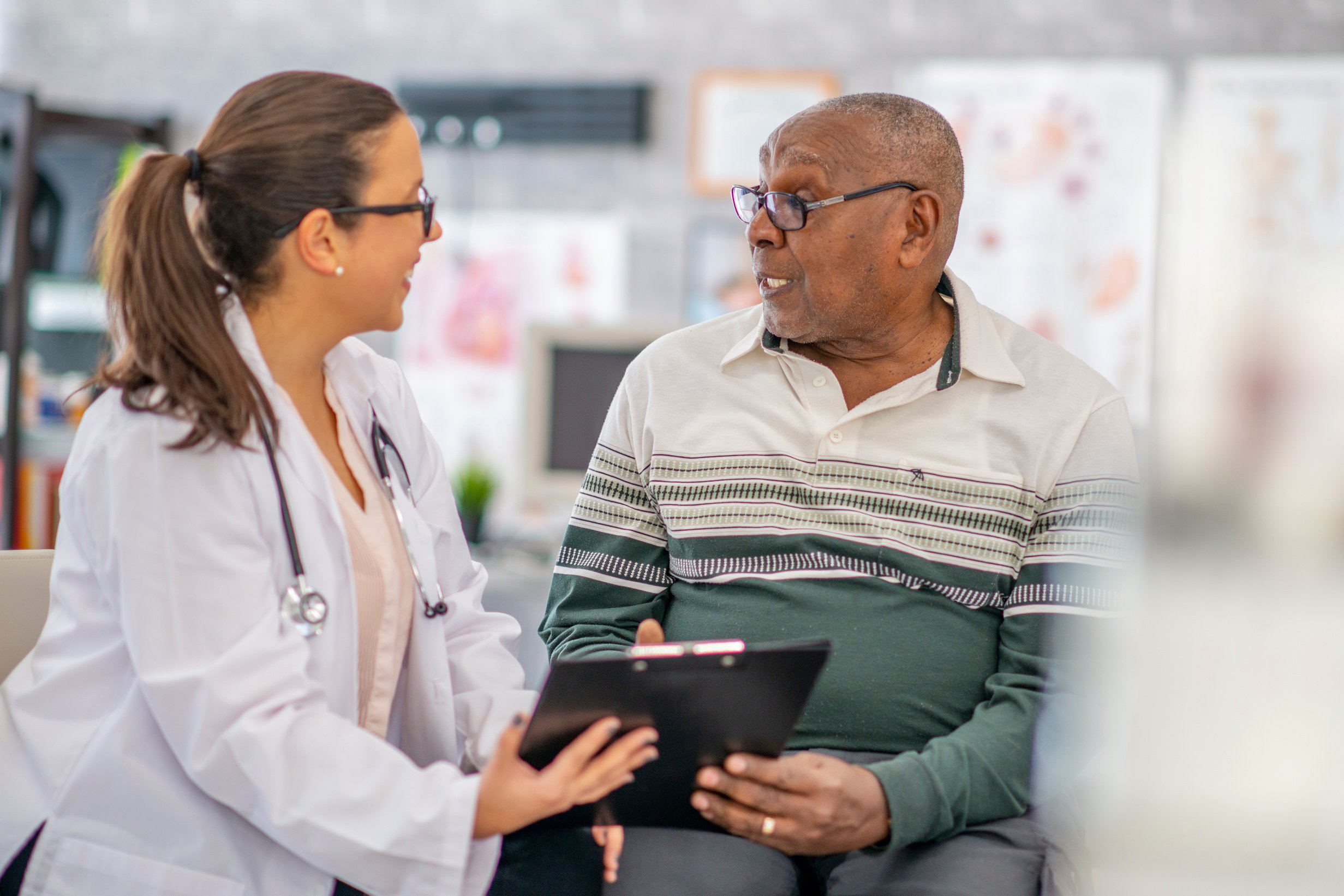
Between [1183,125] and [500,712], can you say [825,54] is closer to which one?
[1183,125]

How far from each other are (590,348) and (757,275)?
4.02 feet

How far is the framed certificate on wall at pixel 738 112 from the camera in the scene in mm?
3463

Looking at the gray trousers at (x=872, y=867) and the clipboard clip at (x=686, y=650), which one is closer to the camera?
the clipboard clip at (x=686, y=650)

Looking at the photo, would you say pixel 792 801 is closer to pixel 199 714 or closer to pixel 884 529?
pixel 884 529

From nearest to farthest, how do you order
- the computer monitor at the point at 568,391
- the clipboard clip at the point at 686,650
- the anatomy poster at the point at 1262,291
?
the clipboard clip at the point at 686,650 < the anatomy poster at the point at 1262,291 < the computer monitor at the point at 568,391

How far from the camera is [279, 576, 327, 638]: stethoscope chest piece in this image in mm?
1062

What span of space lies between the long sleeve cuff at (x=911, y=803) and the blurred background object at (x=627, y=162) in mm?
1419

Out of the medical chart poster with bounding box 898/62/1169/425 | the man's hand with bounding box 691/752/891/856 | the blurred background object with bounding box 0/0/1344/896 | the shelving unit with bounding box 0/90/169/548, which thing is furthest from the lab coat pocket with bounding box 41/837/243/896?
the medical chart poster with bounding box 898/62/1169/425

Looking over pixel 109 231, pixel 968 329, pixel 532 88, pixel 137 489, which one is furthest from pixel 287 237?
pixel 532 88

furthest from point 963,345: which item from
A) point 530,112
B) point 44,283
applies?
point 44,283

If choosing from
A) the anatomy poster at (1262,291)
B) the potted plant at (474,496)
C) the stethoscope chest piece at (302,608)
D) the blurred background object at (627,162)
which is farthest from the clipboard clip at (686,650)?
the potted plant at (474,496)

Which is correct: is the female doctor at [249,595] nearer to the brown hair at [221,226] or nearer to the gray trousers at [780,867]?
the brown hair at [221,226]

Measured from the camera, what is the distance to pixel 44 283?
12.5 ft

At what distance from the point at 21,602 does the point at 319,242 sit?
566 millimetres
